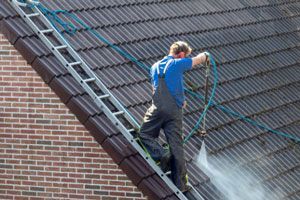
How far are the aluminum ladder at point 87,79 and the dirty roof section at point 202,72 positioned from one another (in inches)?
3.2

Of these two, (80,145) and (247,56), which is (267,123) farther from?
(80,145)

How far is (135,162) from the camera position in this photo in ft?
37.3

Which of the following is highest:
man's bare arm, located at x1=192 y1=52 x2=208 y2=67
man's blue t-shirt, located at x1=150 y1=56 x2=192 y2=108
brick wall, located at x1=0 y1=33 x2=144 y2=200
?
man's bare arm, located at x1=192 y1=52 x2=208 y2=67

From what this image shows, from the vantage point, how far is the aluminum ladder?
11516 mm

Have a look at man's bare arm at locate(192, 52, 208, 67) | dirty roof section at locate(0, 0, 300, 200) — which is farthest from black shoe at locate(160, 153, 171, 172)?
man's bare arm at locate(192, 52, 208, 67)

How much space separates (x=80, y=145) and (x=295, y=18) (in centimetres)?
798

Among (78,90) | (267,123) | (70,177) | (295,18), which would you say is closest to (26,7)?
(78,90)

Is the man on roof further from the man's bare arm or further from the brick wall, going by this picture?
the brick wall

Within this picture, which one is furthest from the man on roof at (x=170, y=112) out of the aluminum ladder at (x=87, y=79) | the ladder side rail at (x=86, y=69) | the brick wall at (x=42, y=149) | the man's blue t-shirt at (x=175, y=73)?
the brick wall at (x=42, y=149)

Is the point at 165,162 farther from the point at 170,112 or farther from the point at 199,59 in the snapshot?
the point at 199,59

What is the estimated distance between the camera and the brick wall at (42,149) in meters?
11.7

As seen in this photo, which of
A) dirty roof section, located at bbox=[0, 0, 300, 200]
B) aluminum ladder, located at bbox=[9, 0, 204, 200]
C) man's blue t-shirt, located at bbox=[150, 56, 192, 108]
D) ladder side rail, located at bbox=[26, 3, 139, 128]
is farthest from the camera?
ladder side rail, located at bbox=[26, 3, 139, 128]

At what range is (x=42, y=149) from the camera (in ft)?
39.4

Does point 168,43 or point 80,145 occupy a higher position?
point 168,43
